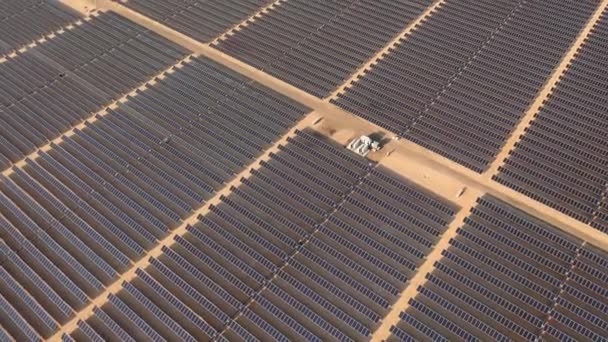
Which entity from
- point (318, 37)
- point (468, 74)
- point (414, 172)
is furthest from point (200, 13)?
point (414, 172)

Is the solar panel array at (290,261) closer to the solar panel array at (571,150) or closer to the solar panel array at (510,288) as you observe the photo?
the solar panel array at (510,288)

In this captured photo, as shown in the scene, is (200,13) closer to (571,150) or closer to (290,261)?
(290,261)

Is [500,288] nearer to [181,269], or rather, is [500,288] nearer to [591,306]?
[591,306]

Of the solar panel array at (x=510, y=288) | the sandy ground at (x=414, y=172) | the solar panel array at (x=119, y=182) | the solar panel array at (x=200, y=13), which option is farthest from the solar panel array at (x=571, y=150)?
the solar panel array at (x=200, y=13)

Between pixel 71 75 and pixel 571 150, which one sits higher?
pixel 571 150

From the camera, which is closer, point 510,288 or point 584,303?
point 584,303

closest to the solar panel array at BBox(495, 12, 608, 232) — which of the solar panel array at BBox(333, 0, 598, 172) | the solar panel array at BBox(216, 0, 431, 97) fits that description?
the solar panel array at BBox(333, 0, 598, 172)

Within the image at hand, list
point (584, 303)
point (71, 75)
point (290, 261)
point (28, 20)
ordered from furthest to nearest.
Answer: point (28, 20) < point (71, 75) < point (290, 261) < point (584, 303)
